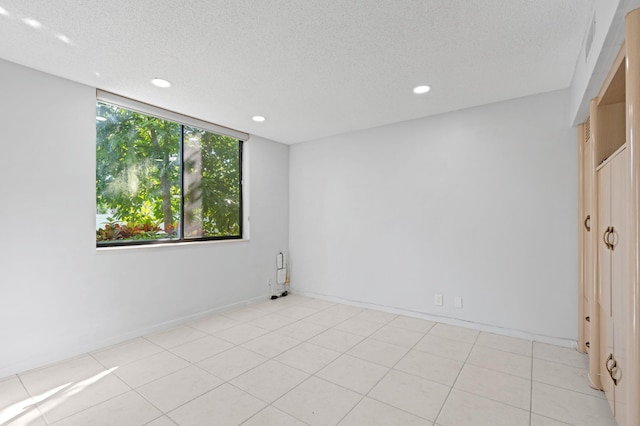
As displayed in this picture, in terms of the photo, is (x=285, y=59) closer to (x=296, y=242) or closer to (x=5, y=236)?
(x=5, y=236)

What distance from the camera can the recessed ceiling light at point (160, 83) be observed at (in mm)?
2633

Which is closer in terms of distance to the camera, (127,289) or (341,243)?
(127,289)

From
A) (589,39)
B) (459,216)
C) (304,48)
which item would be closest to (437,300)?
(459,216)

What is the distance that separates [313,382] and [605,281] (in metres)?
2.09

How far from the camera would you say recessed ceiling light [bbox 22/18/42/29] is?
6.06ft

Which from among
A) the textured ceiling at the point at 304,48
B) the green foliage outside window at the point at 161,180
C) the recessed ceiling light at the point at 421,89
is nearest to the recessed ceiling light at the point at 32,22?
the textured ceiling at the point at 304,48

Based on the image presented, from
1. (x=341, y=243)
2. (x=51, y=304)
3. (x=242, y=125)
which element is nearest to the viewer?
(x=51, y=304)

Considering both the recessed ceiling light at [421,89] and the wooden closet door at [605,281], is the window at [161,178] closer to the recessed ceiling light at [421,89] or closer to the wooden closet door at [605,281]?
the recessed ceiling light at [421,89]

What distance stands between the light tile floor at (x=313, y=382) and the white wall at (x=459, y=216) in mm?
470

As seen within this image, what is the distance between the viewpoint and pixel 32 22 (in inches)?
73.5

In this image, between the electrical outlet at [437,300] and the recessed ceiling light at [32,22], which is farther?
the electrical outlet at [437,300]

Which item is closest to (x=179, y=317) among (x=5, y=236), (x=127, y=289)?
(x=127, y=289)

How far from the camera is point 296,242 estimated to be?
4867mm

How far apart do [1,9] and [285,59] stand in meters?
1.71
